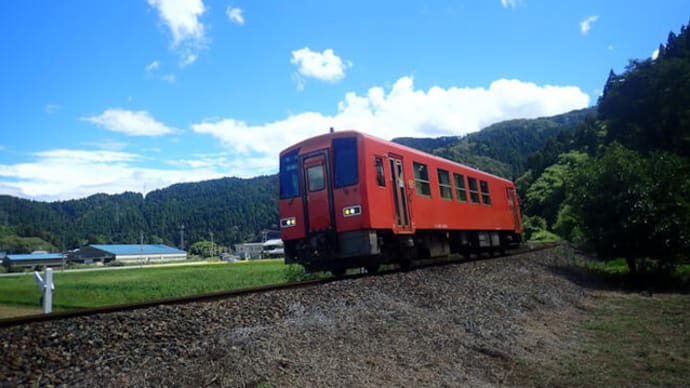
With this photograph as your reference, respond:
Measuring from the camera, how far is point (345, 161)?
401 inches

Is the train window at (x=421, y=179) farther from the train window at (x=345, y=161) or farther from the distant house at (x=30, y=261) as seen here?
the distant house at (x=30, y=261)

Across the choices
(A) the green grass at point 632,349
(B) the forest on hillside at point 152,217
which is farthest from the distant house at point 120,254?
(A) the green grass at point 632,349

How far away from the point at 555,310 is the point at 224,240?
129123mm

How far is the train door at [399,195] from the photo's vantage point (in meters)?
10.8

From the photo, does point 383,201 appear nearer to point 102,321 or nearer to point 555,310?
point 555,310

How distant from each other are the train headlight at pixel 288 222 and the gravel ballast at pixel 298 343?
131 inches

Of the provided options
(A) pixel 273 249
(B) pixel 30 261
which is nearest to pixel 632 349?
(A) pixel 273 249

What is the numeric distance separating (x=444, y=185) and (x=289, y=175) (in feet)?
15.9

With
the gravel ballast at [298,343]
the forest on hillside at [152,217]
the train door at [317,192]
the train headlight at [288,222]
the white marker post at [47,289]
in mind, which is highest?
the forest on hillside at [152,217]

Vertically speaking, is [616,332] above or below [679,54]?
below

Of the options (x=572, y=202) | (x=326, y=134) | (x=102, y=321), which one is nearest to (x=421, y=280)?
(x=326, y=134)

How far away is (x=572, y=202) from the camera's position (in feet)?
53.1

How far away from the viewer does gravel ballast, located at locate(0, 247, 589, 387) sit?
3.76m

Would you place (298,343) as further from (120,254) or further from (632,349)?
(120,254)
